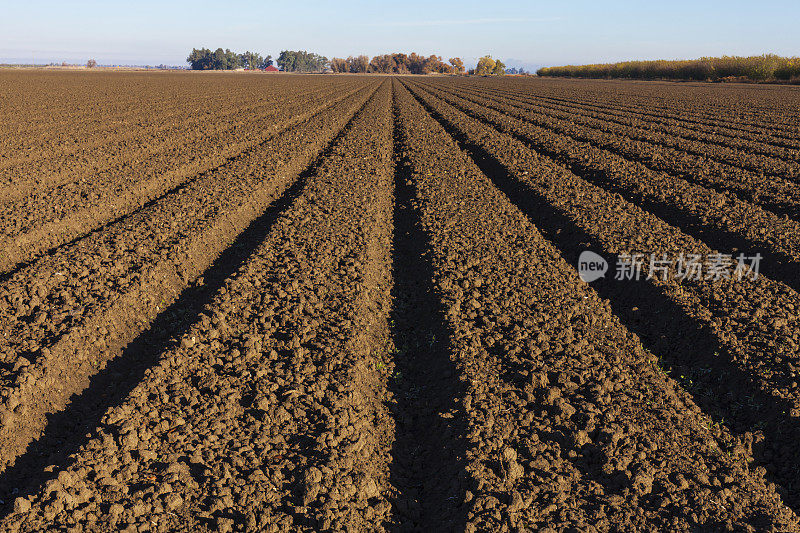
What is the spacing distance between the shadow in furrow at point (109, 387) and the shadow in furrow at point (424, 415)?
183 cm

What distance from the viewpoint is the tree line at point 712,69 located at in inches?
1581

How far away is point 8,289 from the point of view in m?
4.91

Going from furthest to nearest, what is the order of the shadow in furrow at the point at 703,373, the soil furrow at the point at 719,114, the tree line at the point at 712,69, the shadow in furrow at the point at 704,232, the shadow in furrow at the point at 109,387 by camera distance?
1. the tree line at the point at 712,69
2. the soil furrow at the point at 719,114
3. the shadow in furrow at the point at 704,232
4. the shadow in furrow at the point at 703,373
5. the shadow in furrow at the point at 109,387

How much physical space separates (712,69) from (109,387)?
5444 cm

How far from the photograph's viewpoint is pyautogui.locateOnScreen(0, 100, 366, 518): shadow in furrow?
2996 mm

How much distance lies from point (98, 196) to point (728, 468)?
27.4ft

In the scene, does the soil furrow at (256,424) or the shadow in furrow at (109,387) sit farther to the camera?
the shadow in furrow at (109,387)

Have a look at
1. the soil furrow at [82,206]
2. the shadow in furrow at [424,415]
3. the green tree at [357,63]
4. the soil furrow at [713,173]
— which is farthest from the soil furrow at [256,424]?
the green tree at [357,63]

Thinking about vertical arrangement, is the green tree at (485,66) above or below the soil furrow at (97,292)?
above

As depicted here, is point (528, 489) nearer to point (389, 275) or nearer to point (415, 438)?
point (415, 438)

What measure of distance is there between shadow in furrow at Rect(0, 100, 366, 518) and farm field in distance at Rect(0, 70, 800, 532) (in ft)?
0.07

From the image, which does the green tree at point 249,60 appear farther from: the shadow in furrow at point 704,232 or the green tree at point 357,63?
the shadow in furrow at point 704,232

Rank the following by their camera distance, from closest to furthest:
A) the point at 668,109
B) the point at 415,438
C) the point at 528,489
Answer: the point at 528,489 < the point at 415,438 < the point at 668,109

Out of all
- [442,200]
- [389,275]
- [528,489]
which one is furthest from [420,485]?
[442,200]
